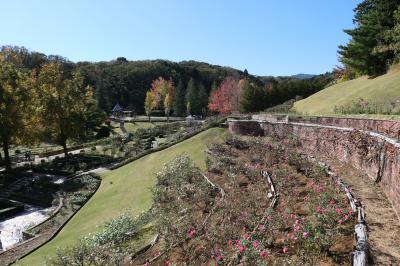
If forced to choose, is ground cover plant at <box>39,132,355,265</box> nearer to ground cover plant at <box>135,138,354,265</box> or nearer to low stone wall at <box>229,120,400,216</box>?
ground cover plant at <box>135,138,354,265</box>

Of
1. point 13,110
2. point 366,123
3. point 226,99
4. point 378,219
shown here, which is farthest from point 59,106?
point 226,99

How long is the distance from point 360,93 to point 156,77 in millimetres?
85075

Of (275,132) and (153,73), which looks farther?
(153,73)

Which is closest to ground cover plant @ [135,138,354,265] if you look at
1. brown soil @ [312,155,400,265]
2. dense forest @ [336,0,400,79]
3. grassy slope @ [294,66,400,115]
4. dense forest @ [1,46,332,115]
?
brown soil @ [312,155,400,265]

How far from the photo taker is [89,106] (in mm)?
47344

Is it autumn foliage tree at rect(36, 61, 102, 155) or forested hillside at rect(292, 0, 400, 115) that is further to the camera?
Answer: autumn foliage tree at rect(36, 61, 102, 155)

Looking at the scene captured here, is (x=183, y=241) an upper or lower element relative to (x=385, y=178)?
lower

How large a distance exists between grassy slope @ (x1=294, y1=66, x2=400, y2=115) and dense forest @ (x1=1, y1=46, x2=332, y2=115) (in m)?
27.4

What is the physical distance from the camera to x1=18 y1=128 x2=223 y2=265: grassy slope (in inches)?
637

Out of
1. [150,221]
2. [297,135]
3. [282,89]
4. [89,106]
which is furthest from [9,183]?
[282,89]

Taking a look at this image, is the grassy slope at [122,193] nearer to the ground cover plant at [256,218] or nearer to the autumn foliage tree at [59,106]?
the ground cover plant at [256,218]

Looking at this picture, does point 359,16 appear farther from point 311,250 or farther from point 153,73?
point 153,73

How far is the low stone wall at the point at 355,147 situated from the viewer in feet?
28.9

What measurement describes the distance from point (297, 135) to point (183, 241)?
10684 mm
